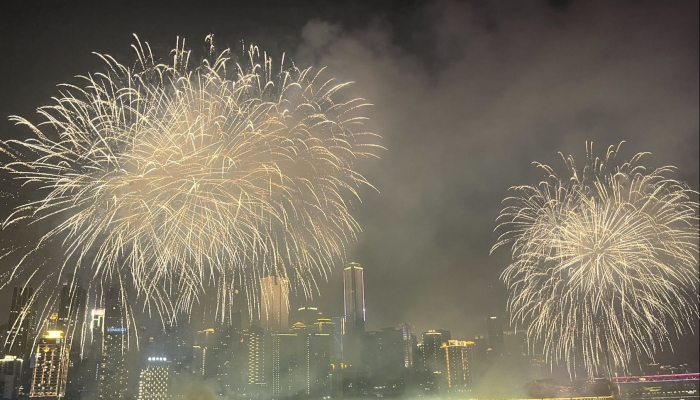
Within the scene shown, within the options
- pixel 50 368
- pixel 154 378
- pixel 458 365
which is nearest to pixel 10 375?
pixel 50 368

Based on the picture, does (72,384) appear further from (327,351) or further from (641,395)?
(641,395)

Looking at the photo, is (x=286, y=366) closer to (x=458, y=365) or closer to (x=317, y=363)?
(x=317, y=363)

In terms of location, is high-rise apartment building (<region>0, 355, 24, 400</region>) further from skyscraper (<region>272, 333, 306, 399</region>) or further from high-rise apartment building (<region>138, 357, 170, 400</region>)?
skyscraper (<region>272, 333, 306, 399</region>)

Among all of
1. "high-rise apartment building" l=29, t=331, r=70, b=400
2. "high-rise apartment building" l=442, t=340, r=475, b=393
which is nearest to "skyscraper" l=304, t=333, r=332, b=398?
"high-rise apartment building" l=442, t=340, r=475, b=393

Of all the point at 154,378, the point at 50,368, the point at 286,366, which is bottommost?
the point at 154,378

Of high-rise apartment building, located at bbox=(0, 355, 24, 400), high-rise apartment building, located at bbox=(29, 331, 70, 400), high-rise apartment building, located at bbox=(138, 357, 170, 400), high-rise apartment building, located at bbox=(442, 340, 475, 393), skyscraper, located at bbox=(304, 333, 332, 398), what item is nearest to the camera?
skyscraper, located at bbox=(304, 333, 332, 398)

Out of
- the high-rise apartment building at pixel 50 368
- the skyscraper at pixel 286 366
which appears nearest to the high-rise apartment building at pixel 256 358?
the skyscraper at pixel 286 366
